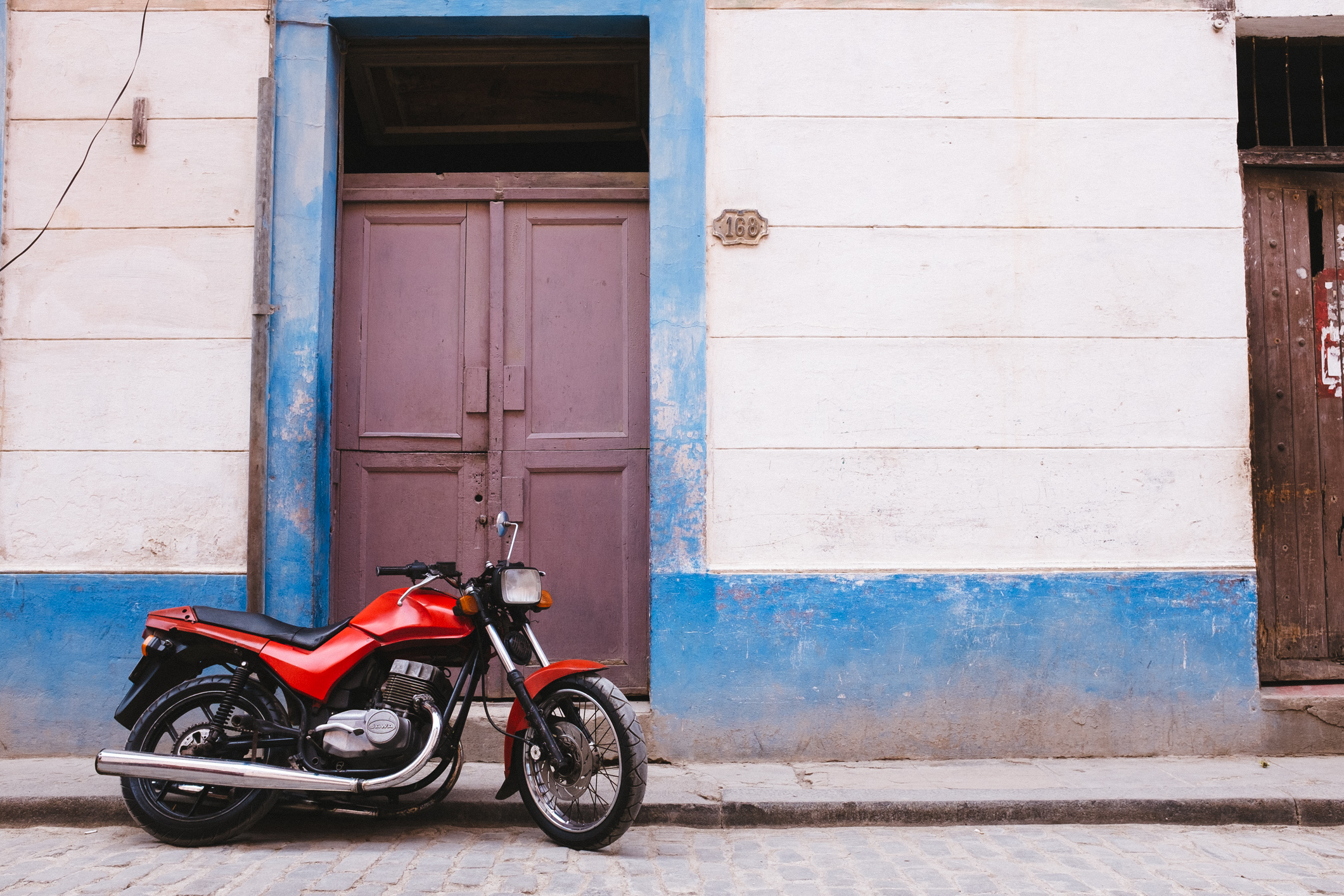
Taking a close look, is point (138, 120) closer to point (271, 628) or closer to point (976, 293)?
point (271, 628)

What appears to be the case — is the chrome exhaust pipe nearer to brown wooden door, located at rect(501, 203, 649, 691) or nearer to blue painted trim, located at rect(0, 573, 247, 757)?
blue painted trim, located at rect(0, 573, 247, 757)

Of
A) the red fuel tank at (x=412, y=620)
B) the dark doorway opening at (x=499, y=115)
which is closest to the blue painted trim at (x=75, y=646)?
the red fuel tank at (x=412, y=620)

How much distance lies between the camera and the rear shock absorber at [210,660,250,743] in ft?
12.7

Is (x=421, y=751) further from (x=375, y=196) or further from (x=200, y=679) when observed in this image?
(x=375, y=196)

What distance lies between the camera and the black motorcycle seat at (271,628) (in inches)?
155

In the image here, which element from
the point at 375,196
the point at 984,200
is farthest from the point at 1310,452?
the point at 375,196

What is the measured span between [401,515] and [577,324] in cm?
143

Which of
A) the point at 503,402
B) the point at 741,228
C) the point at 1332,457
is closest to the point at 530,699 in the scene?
the point at 503,402

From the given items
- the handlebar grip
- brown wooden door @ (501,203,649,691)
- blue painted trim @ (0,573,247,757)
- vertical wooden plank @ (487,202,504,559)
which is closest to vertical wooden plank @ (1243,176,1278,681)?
brown wooden door @ (501,203,649,691)

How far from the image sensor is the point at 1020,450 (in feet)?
16.9

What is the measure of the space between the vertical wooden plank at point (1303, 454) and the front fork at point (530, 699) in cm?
401

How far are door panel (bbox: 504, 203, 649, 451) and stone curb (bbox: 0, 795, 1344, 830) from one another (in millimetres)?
2013

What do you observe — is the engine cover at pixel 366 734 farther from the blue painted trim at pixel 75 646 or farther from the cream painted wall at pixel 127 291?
the cream painted wall at pixel 127 291

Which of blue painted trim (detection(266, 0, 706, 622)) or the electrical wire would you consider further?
the electrical wire
